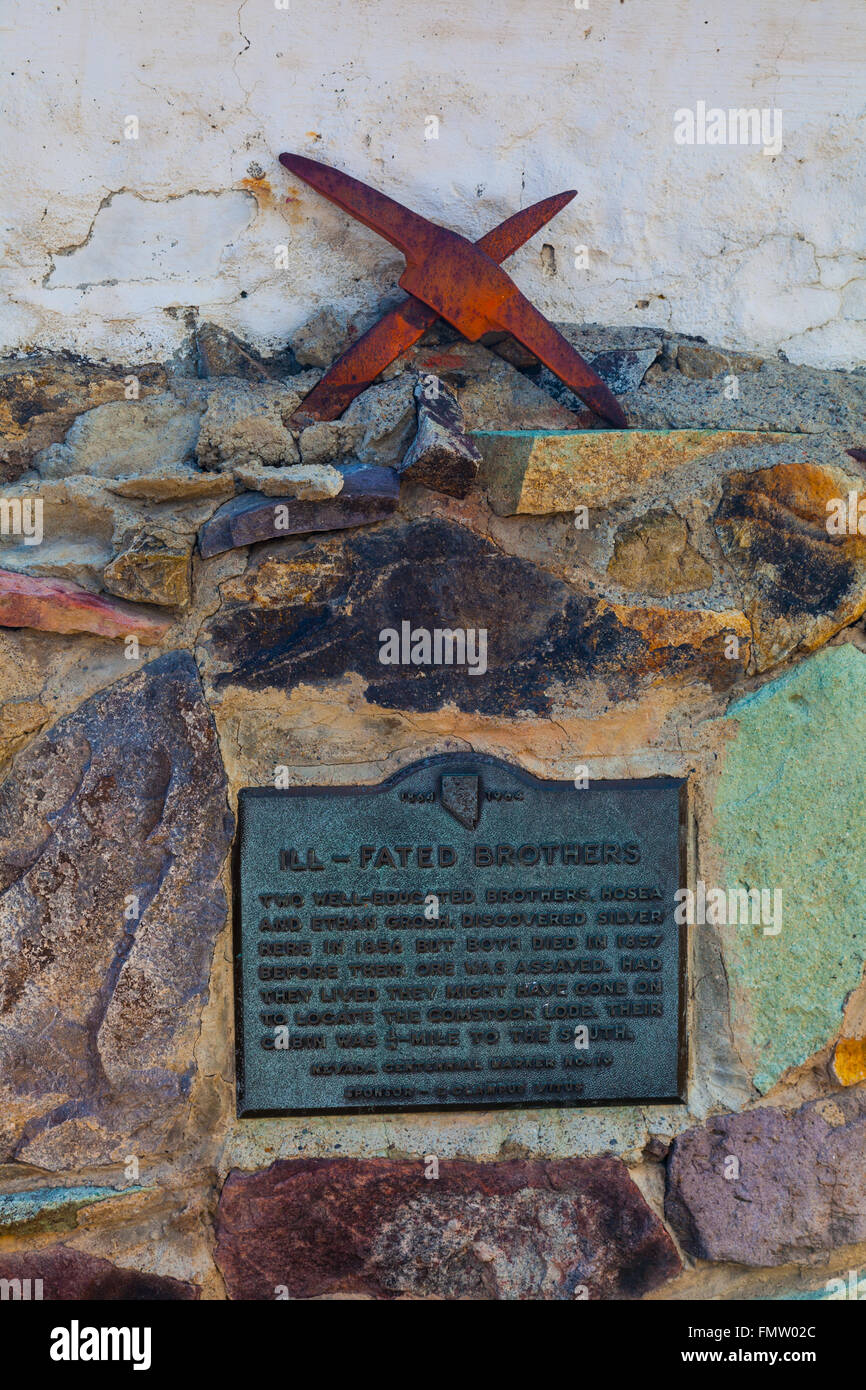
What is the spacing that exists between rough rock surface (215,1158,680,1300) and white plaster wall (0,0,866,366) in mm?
1759

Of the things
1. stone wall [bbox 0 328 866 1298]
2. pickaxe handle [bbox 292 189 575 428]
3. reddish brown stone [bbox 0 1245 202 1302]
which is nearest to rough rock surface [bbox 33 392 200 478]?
stone wall [bbox 0 328 866 1298]

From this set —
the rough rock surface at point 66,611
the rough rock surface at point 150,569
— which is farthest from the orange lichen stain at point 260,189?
the rough rock surface at point 66,611

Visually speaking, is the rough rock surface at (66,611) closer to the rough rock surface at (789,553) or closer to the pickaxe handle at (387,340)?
the pickaxe handle at (387,340)

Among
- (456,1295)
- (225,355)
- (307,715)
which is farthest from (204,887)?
(225,355)

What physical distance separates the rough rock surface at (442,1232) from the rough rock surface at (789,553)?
3.77ft

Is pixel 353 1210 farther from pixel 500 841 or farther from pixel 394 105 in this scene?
pixel 394 105

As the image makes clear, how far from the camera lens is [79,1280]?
83.1 inches

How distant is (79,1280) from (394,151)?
2403 mm

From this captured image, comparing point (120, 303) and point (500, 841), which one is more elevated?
point (120, 303)

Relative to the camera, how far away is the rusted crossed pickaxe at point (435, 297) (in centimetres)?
217

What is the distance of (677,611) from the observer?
2.15m

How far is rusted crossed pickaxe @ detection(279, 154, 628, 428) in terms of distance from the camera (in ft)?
7.12

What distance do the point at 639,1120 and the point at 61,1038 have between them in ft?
3.87

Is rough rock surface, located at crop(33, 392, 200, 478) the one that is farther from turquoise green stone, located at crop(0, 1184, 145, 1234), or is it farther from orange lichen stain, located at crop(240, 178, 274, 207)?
turquoise green stone, located at crop(0, 1184, 145, 1234)
